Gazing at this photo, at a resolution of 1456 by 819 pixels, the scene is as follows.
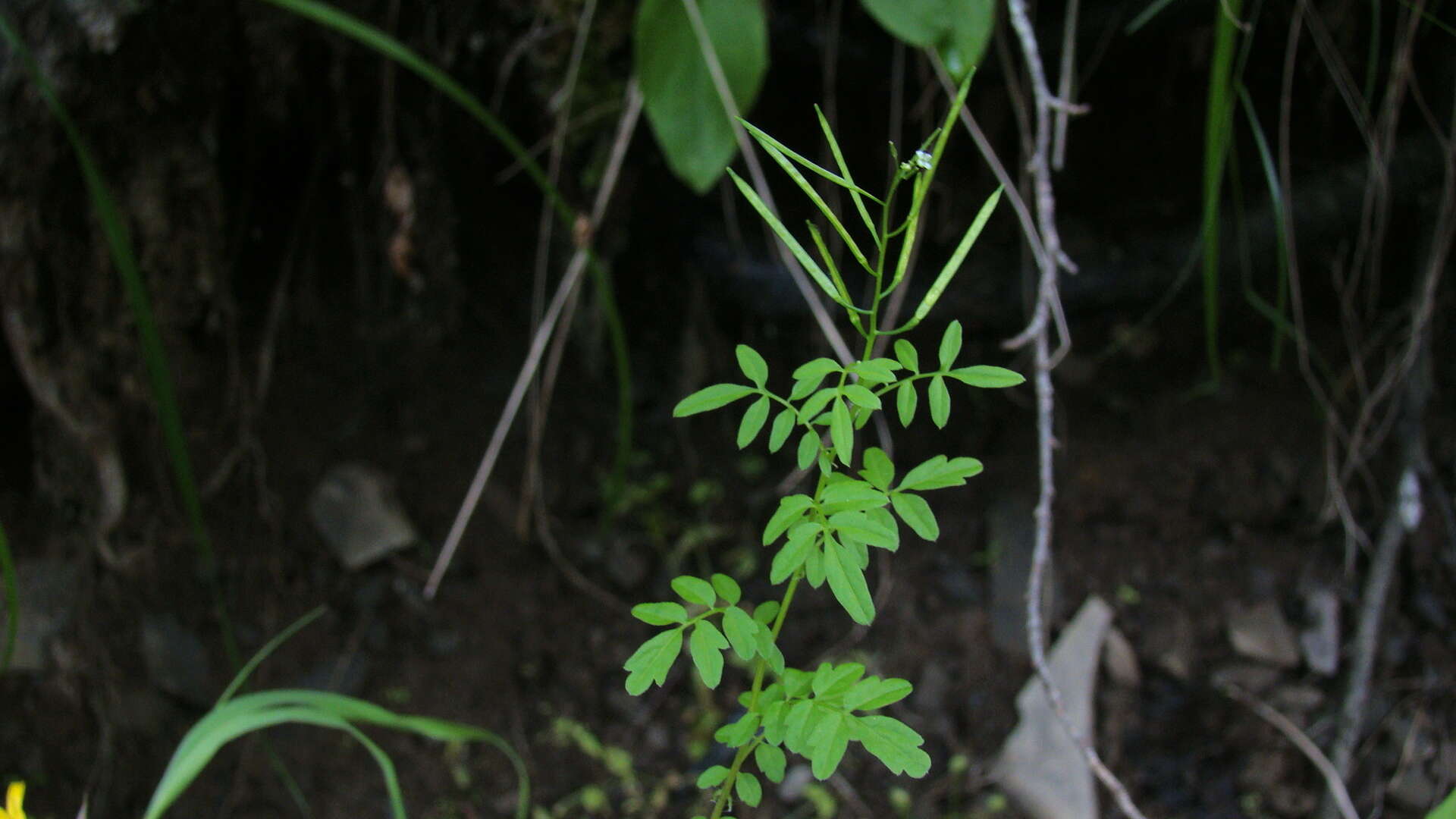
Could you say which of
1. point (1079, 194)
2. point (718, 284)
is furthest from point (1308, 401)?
point (718, 284)

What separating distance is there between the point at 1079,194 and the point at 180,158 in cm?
130

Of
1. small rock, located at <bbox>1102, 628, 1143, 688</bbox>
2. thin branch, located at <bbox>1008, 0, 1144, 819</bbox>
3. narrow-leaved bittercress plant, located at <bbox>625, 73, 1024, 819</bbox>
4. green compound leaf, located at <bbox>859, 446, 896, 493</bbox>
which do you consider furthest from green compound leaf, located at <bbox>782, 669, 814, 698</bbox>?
small rock, located at <bbox>1102, 628, 1143, 688</bbox>

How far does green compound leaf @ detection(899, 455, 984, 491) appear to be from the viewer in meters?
0.50

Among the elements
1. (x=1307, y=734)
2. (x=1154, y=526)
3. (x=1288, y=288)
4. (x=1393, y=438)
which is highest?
(x=1288, y=288)

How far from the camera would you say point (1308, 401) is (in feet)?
5.20

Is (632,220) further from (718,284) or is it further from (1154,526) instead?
(1154,526)

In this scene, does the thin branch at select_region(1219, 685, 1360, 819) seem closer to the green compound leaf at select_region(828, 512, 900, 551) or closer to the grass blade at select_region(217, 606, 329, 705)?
the green compound leaf at select_region(828, 512, 900, 551)

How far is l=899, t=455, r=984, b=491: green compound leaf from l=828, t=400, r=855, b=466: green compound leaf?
5 centimetres

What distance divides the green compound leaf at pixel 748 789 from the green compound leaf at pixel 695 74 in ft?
2.27

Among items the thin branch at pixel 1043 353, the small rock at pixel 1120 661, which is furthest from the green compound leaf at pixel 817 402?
the small rock at pixel 1120 661

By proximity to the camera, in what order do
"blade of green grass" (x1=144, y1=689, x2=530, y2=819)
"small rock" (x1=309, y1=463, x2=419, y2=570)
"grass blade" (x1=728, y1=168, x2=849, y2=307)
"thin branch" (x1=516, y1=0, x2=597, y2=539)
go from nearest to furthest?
"grass blade" (x1=728, y1=168, x2=849, y2=307), "blade of green grass" (x1=144, y1=689, x2=530, y2=819), "thin branch" (x1=516, y1=0, x2=597, y2=539), "small rock" (x1=309, y1=463, x2=419, y2=570)

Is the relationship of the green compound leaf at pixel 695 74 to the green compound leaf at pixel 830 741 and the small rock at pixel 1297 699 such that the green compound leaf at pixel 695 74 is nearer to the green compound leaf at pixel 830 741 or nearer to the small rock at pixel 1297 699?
the green compound leaf at pixel 830 741

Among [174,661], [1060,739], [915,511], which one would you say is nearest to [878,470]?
[915,511]

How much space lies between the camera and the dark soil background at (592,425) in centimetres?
134
